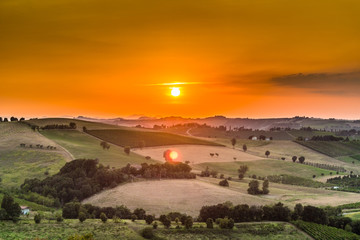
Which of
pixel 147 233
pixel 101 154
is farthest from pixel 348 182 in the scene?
pixel 147 233

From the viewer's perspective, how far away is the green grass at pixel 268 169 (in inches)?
7215

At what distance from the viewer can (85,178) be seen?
447 ft

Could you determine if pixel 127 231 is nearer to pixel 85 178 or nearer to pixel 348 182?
pixel 85 178

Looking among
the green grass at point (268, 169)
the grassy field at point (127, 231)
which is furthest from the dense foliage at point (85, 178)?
the grassy field at point (127, 231)

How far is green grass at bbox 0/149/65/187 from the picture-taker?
13825 centimetres

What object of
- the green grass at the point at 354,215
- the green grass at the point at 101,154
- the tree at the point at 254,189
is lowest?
the green grass at the point at 354,215

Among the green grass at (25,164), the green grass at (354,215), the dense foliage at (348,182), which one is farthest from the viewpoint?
the dense foliage at (348,182)

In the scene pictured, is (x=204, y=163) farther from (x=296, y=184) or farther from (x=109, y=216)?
(x=109, y=216)

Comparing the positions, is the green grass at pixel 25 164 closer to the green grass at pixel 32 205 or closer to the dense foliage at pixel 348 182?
the green grass at pixel 32 205

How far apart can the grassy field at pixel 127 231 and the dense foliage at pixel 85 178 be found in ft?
121

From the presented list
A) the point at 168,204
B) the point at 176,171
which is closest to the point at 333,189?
the point at 176,171

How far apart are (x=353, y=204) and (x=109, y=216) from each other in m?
78.9

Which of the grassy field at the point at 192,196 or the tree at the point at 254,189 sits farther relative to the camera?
the tree at the point at 254,189

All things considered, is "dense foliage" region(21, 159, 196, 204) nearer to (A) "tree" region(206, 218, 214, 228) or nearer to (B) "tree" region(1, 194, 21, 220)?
(B) "tree" region(1, 194, 21, 220)
